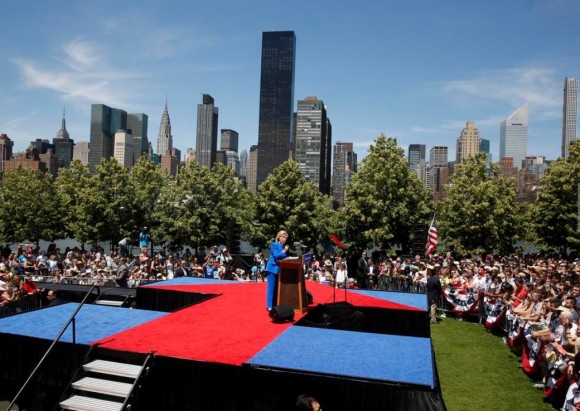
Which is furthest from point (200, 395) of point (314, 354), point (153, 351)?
point (314, 354)

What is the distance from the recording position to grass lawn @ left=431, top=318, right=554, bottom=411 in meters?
9.83

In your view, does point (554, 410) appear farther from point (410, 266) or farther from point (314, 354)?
point (410, 266)

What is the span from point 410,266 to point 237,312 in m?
14.8

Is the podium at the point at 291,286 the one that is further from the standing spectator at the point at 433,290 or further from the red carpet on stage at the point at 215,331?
the standing spectator at the point at 433,290

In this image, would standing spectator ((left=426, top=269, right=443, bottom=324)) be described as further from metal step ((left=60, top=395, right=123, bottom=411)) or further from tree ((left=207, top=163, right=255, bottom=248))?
tree ((left=207, top=163, right=255, bottom=248))

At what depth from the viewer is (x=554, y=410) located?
9359mm

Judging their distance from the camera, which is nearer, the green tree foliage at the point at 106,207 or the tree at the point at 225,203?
the green tree foliage at the point at 106,207

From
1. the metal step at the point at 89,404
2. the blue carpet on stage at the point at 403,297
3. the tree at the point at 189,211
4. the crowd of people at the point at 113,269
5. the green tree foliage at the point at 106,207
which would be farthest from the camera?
the tree at the point at 189,211

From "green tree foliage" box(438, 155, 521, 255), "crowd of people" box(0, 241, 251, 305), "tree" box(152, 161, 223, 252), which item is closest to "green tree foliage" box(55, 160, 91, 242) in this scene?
"tree" box(152, 161, 223, 252)

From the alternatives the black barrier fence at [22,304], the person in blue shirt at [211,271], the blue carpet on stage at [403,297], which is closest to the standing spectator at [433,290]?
the blue carpet on stage at [403,297]

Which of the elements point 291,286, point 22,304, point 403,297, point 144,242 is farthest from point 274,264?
point 144,242

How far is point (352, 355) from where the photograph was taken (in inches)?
316

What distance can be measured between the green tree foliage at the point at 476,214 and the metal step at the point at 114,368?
38.1m

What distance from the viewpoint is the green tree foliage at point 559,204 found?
134ft
